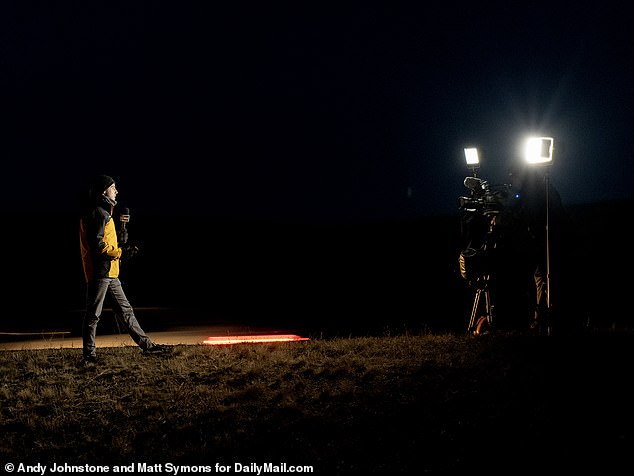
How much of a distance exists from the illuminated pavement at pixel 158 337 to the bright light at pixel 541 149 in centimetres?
529

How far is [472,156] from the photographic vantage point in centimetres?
1070

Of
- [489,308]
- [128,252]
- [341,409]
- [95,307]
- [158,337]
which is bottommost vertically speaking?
[158,337]

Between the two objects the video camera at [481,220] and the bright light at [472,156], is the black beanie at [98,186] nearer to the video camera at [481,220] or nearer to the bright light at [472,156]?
the video camera at [481,220]

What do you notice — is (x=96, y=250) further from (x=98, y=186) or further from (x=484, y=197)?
(x=484, y=197)

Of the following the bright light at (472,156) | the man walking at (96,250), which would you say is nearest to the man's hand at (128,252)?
the man walking at (96,250)

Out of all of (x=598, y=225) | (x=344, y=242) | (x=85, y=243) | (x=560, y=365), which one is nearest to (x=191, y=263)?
(x=344, y=242)

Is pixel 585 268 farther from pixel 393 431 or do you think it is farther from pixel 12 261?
pixel 12 261

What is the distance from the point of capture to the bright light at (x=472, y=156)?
10.7 metres

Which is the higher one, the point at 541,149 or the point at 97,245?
the point at 541,149

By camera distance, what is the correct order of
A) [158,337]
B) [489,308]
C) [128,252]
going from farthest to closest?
[158,337] < [489,308] < [128,252]

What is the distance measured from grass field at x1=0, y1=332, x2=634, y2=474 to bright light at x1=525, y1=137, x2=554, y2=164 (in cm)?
242

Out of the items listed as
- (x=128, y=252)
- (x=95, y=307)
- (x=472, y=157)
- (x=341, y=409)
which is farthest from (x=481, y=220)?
(x=95, y=307)

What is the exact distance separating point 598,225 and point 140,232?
2466 cm

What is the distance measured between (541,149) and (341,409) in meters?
4.91
